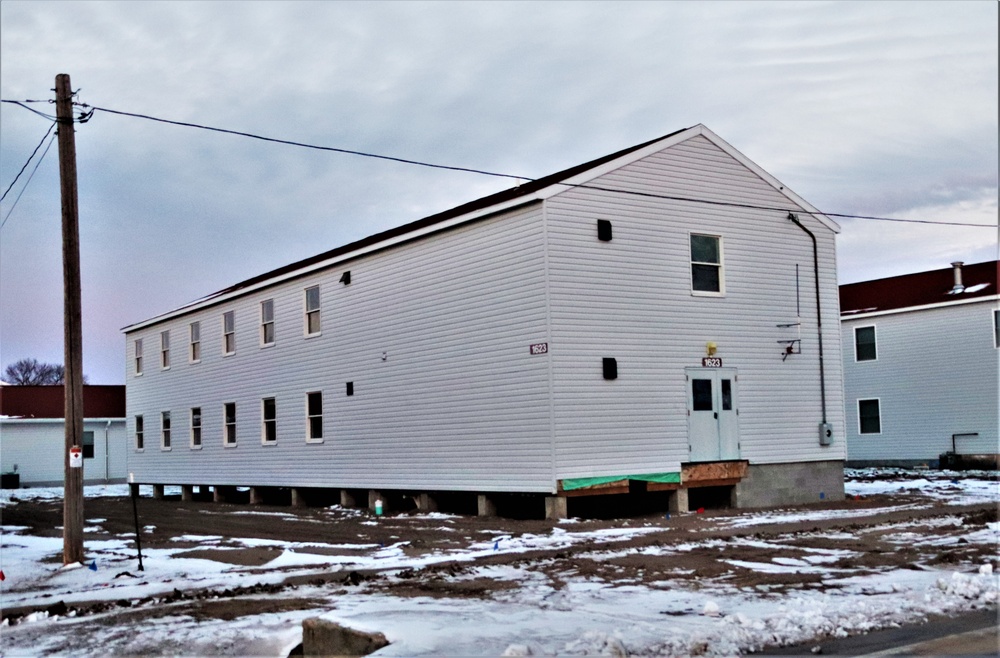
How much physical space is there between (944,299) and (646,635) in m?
33.2

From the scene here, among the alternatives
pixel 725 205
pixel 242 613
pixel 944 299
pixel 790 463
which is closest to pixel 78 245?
pixel 242 613

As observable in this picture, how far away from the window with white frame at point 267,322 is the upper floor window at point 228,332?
2157 mm

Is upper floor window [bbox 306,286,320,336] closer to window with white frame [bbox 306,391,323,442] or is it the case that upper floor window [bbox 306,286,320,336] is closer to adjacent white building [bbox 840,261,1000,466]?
window with white frame [bbox 306,391,323,442]

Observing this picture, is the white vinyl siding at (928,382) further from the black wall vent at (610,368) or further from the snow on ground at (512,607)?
the snow on ground at (512,607)

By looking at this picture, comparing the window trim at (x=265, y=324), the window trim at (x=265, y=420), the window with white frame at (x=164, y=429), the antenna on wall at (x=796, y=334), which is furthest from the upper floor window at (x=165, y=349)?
the antenna on wall at (x=796, y=334)

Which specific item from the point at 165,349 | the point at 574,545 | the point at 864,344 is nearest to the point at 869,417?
the point at 864,344

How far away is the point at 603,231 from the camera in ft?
68.7

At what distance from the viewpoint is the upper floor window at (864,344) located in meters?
40.8

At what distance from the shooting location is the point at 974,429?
3731cm

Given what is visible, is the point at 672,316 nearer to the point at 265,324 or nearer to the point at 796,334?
the point at 796,334

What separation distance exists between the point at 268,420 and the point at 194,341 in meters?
6.45

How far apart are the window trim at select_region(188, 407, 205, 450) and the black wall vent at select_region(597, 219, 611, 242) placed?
714 inches

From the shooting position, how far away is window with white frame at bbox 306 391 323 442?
1090 inches

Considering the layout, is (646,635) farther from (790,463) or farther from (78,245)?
(790,463)
